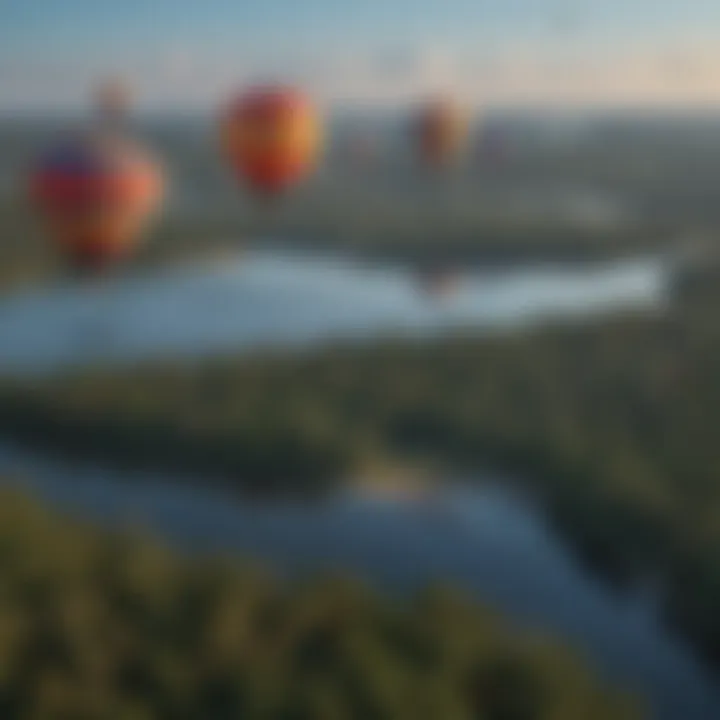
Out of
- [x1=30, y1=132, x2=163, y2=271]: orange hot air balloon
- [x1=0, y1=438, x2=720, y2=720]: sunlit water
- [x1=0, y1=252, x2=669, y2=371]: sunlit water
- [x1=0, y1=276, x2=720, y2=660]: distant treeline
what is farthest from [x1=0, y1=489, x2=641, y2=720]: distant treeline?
[x1=0, y1=252, x2=669, y2=371]: sunlit water

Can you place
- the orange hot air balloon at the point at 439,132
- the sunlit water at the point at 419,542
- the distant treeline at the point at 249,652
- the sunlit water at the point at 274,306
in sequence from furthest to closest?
the orange hot air balloon at the point at 439,132
the sunlit water at the point at 274,306
the sunlit water at the point at 419,542
the distant treeline at the point at 249,652

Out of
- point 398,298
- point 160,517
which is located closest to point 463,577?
point 160,517

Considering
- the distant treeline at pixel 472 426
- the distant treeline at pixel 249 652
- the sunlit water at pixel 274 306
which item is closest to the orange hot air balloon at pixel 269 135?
the distant treeline at pixel 472 426

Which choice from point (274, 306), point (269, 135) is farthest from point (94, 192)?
point (274, 306)

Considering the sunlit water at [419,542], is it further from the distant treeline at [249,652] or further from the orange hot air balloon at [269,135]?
the orange hot air balloon at [269,135]

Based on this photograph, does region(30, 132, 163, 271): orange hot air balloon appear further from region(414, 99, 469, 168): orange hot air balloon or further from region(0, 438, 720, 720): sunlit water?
region(414, 99, 469, 168): orange hot air balloon

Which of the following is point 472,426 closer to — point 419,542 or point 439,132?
point 419,542
